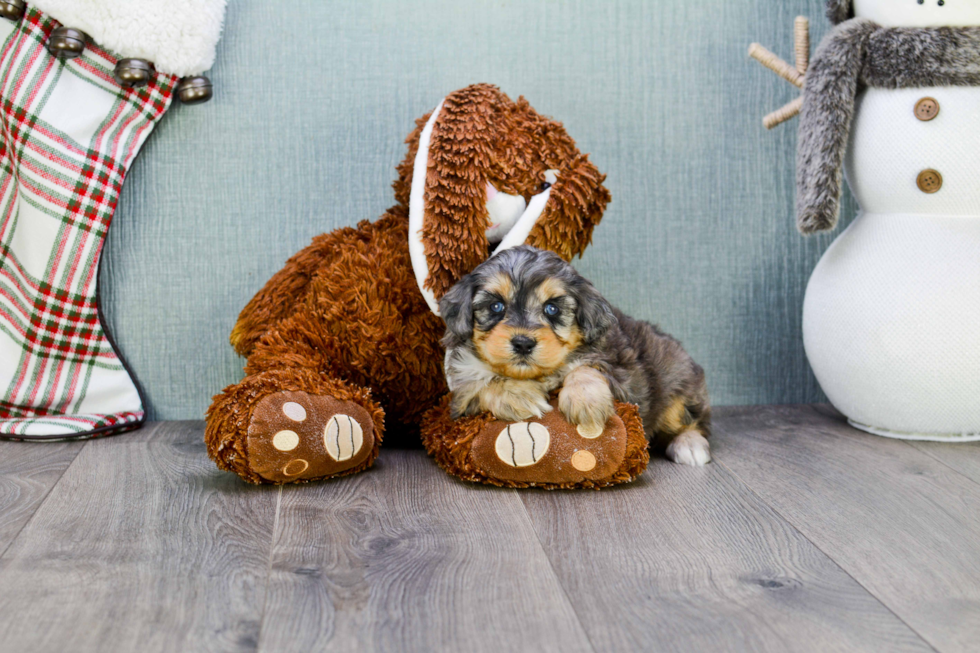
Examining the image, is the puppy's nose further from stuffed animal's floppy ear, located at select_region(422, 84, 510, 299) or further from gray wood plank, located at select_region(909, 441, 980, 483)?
gray wood plank, located at select_region(909, 441, 980, 483)

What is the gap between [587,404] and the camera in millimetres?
1571

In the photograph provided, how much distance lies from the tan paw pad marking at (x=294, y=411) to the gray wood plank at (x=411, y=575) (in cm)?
15

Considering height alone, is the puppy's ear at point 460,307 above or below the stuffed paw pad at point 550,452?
above

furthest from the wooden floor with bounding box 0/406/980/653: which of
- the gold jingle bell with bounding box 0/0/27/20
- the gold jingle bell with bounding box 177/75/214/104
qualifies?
the gold jingle bell with bounding box 0/0/27/20

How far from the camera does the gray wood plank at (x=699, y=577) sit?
1.04 metres

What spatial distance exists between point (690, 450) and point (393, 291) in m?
0.74

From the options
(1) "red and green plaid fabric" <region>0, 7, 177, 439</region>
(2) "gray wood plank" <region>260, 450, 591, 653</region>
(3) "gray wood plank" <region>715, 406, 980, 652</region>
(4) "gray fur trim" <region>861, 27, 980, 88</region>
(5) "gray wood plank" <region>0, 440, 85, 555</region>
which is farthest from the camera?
(1) "red and green plaid fabric" <region>0, 7, 177, 439</region>

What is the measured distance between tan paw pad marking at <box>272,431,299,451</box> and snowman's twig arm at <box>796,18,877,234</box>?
124 centimetres

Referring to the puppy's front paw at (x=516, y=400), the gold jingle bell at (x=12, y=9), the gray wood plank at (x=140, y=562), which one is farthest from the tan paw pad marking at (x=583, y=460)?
the gold jingle bell at (x=12, y=9)

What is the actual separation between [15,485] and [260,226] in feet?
2.79

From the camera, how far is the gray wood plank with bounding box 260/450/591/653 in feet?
3.42

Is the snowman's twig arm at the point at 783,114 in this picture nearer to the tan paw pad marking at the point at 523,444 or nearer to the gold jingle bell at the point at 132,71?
the tan paw pad marking at the point at 523,444

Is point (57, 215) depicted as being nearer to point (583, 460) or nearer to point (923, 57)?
point (583, 460)

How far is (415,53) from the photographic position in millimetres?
2172
